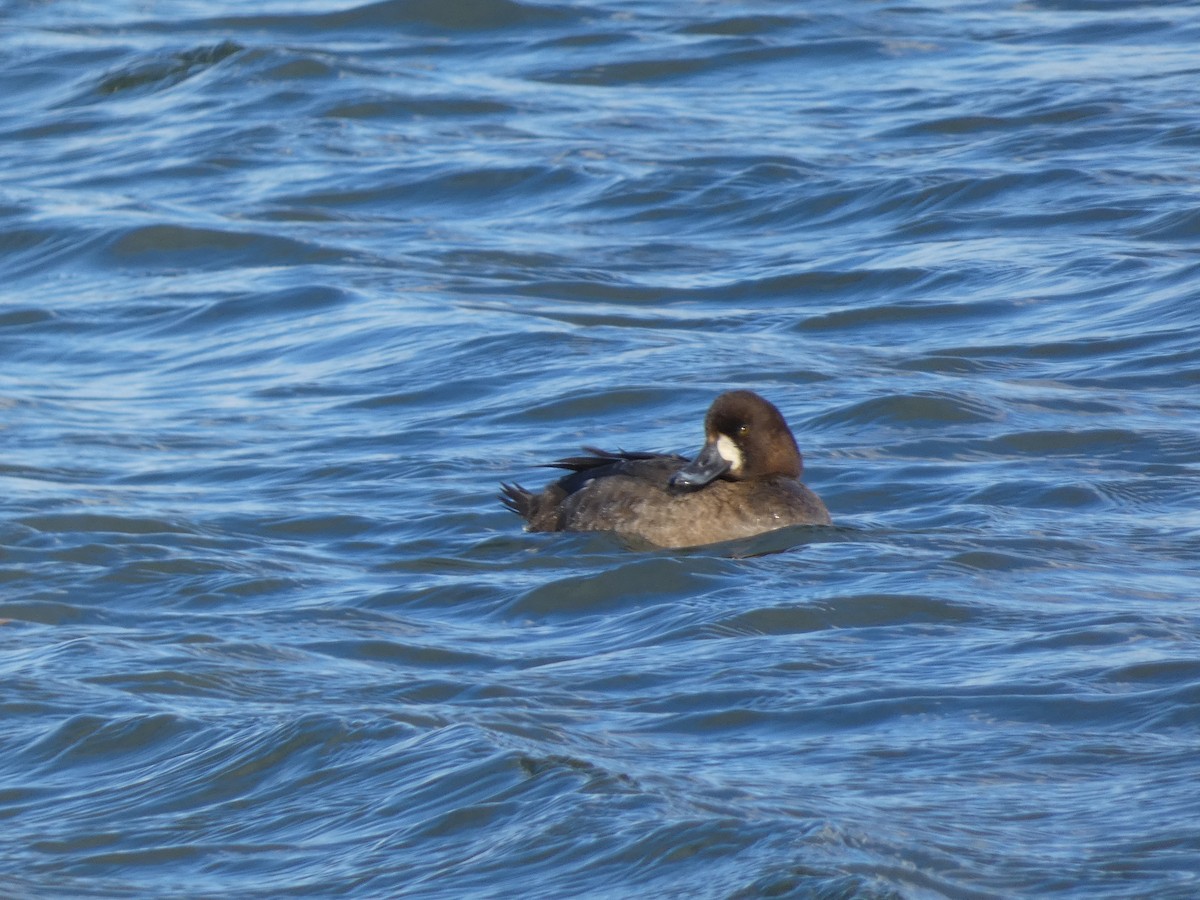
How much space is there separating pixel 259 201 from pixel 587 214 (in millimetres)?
2533

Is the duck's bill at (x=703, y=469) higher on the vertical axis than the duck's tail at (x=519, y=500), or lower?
higher

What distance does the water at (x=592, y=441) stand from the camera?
5.43 meters

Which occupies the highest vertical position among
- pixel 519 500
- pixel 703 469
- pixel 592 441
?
pixel 703 469

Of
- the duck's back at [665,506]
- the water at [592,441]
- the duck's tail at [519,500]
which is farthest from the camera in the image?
the duck's tail at [519,500]

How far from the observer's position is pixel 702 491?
848cm

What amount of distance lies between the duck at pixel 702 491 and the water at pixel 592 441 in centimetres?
14

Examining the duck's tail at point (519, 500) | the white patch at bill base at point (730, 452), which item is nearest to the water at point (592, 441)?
the duck's tail at point (519, 500)

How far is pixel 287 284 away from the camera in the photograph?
521 inches

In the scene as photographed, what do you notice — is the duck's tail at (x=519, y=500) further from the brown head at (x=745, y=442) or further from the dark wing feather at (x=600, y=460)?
the brown head at (x=745, y=442)

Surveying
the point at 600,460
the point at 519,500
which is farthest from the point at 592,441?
the point at 600,460

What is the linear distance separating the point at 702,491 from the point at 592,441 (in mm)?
1734

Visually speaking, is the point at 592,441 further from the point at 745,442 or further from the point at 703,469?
the point at 703,469

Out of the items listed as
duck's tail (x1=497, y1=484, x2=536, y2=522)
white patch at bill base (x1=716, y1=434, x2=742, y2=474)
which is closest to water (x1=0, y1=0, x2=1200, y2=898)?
duck's tail (x1=497, y1=484, x2=536, y2=522)

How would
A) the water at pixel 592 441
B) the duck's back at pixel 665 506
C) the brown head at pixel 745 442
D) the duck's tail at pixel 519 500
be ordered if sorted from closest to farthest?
the water at pixel 592 441
the duck's back at pixel 665 506
the brown head at pixel 745 442
the duck's tail at pixel 519 500
